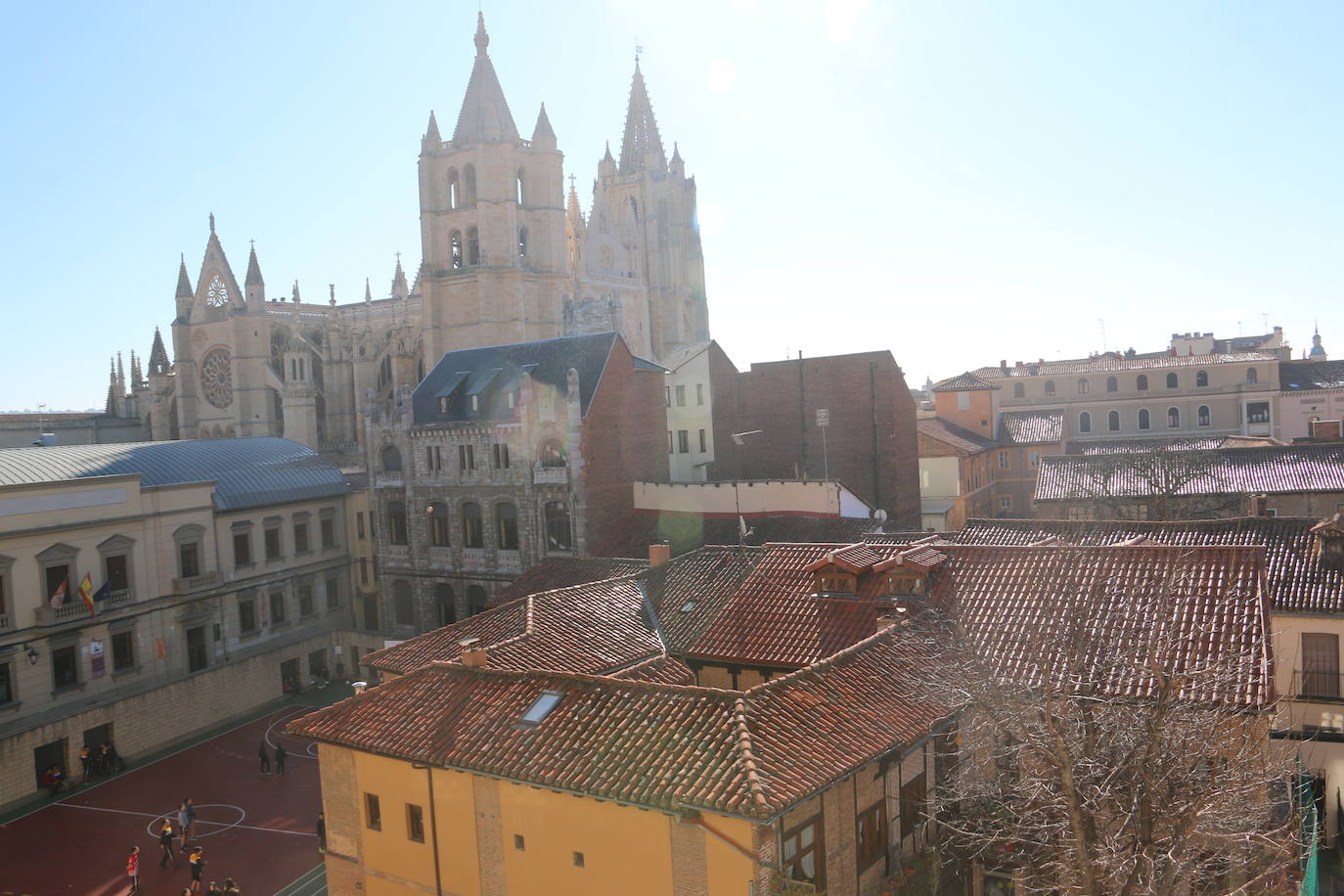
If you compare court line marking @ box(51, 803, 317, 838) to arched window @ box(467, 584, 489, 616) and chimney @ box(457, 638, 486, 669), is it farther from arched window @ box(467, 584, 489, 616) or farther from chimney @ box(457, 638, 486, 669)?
arched window @ box(467, 584, 489, 616)

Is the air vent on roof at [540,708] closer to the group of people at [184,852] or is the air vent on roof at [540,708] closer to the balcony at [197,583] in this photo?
the group of people at [184,852]

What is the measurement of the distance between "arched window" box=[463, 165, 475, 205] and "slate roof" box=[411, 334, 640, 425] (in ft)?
64.8

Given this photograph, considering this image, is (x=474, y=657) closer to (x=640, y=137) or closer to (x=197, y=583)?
(x=197, y=583)

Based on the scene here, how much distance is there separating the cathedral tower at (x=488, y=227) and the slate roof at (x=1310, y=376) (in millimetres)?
52178

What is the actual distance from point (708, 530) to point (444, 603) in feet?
42.7

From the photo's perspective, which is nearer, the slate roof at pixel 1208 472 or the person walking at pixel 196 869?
the person walking at pixel 196 869

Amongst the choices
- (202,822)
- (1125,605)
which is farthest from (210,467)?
(1125,605)

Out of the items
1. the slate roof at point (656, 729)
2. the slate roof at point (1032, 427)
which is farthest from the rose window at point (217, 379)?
the slate roof at point (656, 729)

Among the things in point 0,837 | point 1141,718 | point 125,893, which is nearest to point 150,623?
point 0,837

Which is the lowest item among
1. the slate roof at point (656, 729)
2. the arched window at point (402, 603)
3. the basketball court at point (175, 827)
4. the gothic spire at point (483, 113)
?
the basketball court at point (175, 827)

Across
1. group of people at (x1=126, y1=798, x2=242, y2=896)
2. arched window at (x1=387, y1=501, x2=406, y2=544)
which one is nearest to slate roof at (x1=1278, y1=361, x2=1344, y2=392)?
arched window at (x1=387, y1=501, x2=406, y2=544)

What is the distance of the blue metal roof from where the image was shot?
36.9 meters

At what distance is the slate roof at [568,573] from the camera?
30016 mm

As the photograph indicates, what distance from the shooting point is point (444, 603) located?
1656 inches
